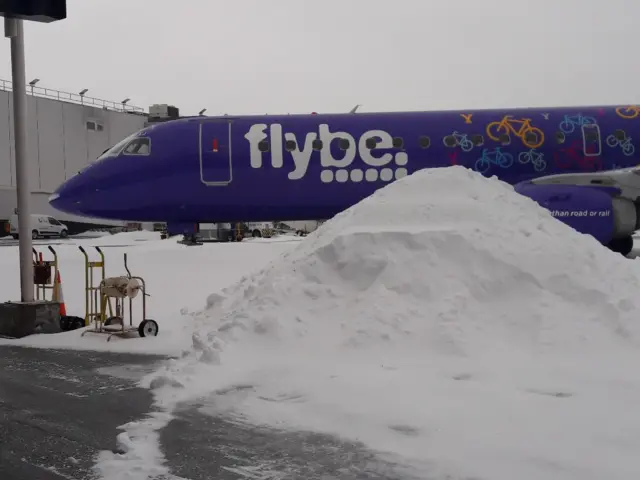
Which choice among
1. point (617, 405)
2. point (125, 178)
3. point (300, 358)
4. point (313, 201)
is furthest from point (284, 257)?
point (125, 178)

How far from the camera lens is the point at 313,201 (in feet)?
45.3

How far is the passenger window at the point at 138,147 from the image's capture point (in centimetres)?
1394

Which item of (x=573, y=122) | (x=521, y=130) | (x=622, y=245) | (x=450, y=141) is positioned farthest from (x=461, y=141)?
(x=622, y=245)

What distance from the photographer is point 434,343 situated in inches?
209

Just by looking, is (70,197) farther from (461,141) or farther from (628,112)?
(628,112)

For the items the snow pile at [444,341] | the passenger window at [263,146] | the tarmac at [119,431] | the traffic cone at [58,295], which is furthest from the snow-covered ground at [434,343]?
the passenger window at [263,146]

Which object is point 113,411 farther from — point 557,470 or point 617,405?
point 617,405

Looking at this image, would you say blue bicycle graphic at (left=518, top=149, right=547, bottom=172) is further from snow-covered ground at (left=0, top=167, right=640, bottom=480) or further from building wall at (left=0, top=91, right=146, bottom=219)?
building wall at (left=0, top=91, right=146, bottom=219)

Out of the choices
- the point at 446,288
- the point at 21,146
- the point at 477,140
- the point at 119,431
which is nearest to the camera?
the point at 119,431

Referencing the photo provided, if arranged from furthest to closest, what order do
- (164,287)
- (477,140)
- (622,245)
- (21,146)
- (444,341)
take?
(622,245), (477,140), (164,287), (21,146), (444,341)

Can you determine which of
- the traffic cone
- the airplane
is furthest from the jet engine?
the traffic cone

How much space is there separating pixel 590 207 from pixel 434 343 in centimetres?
875

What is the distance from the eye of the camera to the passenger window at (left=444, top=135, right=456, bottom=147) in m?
13.7

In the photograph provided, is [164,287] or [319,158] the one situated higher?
[319,158]
